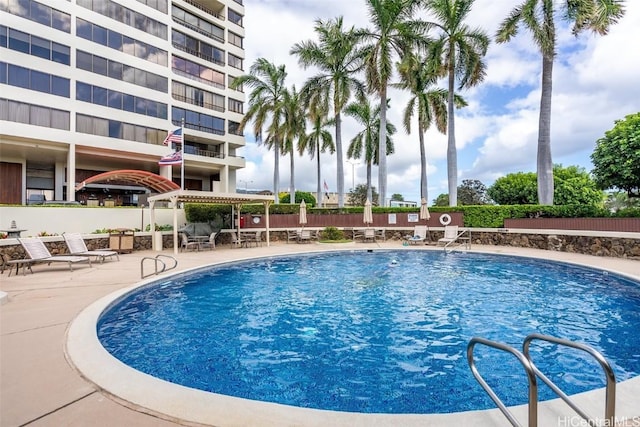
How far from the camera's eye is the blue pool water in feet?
13.0

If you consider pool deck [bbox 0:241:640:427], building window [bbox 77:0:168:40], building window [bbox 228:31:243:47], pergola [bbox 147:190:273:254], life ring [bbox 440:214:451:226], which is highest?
building window [bbox 228:31:243:47]

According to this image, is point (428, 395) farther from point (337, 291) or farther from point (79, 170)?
point (79, 170)

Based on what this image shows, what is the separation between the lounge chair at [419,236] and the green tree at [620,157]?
13.1m

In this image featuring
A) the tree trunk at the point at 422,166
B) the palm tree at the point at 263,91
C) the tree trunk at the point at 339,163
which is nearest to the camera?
the tree trunk at the point at 339,163

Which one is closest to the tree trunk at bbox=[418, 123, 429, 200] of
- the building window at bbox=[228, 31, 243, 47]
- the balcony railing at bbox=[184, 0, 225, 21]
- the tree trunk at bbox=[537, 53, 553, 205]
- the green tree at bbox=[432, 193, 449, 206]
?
the tree trunk at bbox=[537, 53, 553, 205]

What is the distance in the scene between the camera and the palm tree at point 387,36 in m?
21.2

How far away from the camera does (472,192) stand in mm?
60250

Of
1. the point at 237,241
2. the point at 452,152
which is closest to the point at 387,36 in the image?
the point at 452,152

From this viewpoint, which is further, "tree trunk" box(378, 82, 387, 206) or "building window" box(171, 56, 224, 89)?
"building window" box(171, 56, 224, 89)

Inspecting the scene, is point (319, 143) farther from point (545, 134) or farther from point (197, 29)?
point (545, 134)

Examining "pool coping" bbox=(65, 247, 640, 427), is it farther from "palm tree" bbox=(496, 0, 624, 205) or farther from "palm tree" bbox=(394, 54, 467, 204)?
"palm tree" bbox=(394, 54, 467, 204)

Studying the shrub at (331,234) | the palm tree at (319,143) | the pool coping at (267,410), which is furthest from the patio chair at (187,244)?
the palm tree at (319,143)

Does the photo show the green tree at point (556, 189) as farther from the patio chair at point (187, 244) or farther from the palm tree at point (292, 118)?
the patio chair at point (187, 244)

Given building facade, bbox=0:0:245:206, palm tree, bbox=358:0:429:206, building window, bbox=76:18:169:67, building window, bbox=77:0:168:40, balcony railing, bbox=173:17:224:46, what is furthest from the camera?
balcony railing, bbox=173:17:224:46
